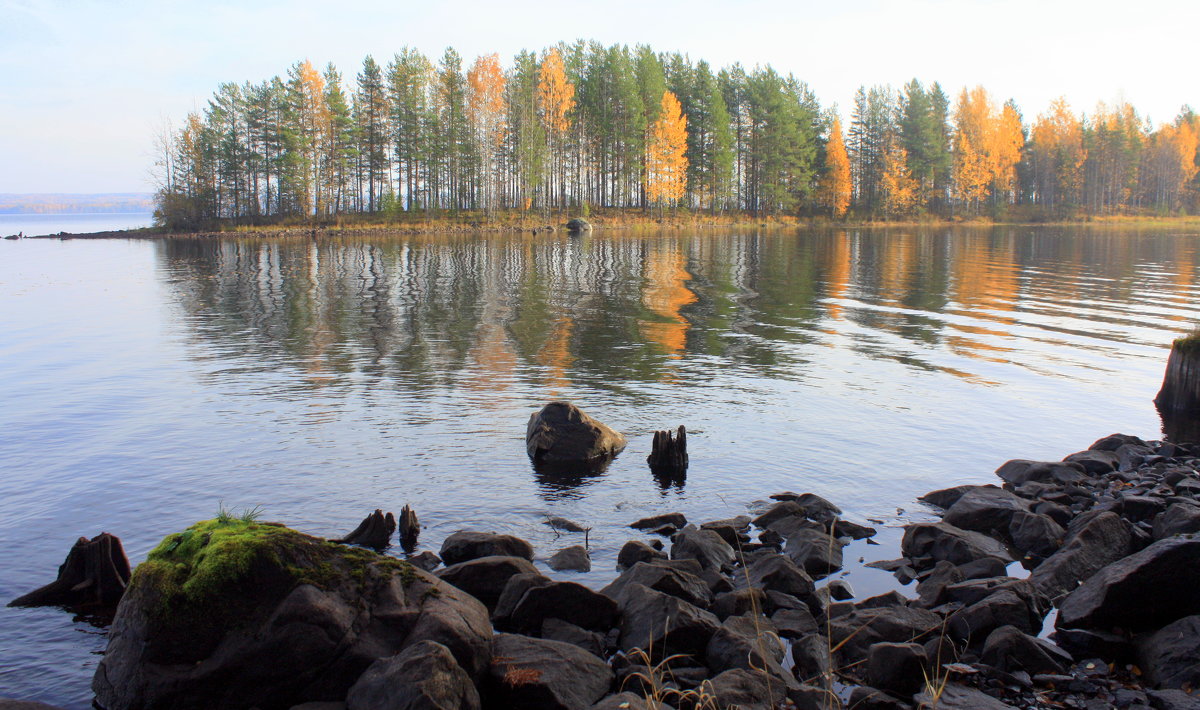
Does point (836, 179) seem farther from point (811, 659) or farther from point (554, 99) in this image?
point (811, 659)

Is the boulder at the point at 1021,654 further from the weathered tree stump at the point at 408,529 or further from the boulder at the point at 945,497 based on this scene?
the weathered tree stump at the point at 408,529

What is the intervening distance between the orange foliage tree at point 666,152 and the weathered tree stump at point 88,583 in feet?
333

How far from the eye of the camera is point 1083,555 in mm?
9445

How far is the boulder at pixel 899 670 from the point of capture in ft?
23.1

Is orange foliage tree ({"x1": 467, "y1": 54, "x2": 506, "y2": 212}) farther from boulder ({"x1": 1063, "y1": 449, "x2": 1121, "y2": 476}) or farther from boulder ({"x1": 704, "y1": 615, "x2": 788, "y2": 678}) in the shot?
boulder ({"x1": 704, "y1": 615, "x2": 788, "y2": 678})

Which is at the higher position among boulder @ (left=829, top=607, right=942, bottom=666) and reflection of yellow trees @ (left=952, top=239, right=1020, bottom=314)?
reflection of yellow trees @ (left=952, top=239, right=1020, bottom=314)

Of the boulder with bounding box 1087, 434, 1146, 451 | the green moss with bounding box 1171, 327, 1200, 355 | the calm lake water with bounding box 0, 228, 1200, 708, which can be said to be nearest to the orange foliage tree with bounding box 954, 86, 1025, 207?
the calm lake water with bounding box 0, 228, 1200, 708

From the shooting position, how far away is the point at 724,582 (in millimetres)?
9062

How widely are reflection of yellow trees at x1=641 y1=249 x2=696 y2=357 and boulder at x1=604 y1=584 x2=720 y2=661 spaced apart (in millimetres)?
16282

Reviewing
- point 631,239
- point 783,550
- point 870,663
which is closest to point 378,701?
point 870,663

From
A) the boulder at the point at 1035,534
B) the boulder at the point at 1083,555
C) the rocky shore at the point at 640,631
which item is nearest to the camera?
the rocky shore at the point at 640,631

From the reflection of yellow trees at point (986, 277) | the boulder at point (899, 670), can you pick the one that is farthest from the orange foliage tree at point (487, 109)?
the boulder at point (899, 670)

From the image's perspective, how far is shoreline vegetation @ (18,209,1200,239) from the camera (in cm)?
9544

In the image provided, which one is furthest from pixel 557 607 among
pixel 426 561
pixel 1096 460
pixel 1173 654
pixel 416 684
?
pixel 1096 460
